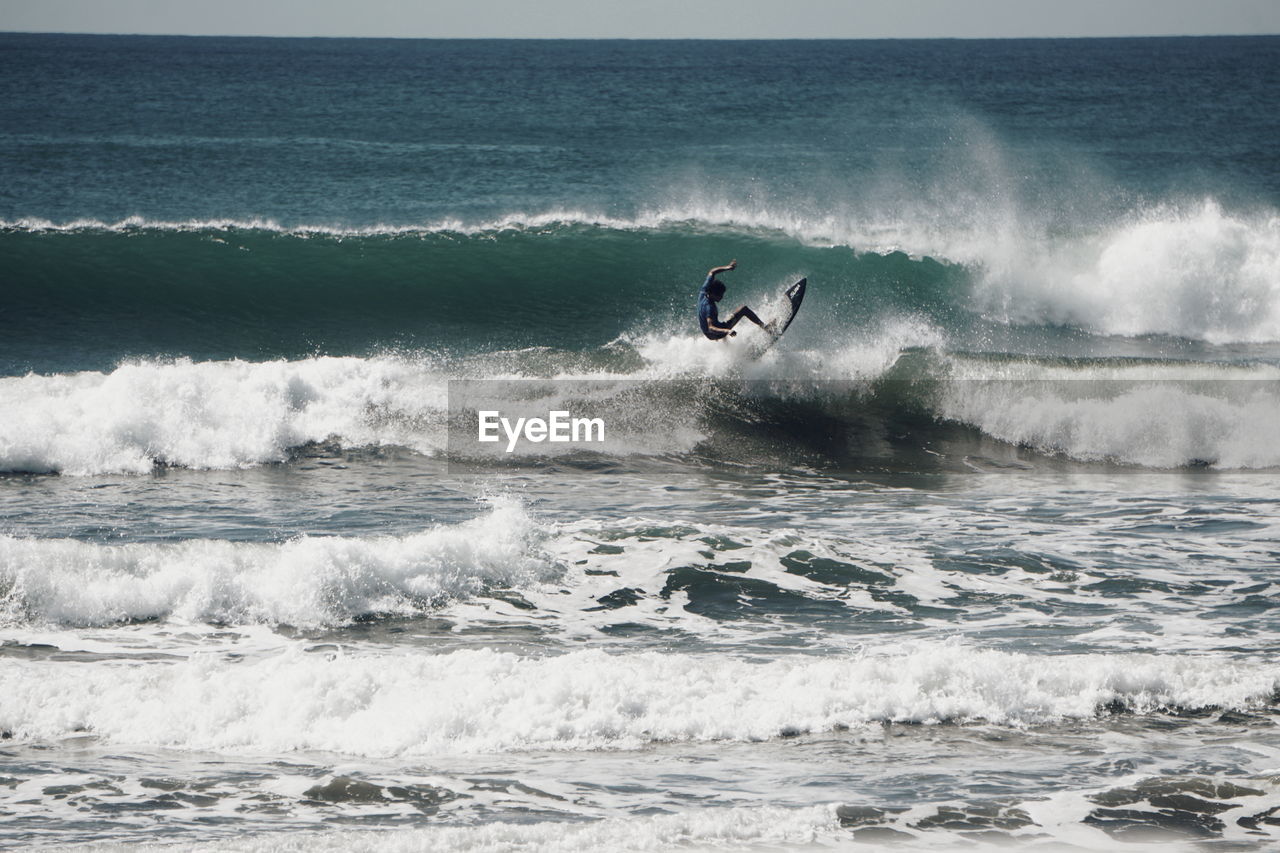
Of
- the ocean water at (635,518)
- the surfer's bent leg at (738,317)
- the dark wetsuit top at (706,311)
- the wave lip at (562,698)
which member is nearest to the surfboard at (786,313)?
the ocean water at (635,518)

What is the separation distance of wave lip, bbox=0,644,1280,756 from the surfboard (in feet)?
25.6

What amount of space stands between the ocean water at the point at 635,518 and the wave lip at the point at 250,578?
4 cm

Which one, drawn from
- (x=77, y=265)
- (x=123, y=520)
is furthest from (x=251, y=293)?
(x=123, y=520)

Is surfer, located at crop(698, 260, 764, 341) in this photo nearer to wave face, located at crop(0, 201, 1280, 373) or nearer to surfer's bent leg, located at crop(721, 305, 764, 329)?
surfer's bent leg, located at crop(721, 305, 764, 329)

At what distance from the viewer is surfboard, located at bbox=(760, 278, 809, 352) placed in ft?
50.9

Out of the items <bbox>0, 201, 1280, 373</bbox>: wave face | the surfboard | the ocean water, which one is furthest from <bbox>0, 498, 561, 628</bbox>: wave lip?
<bbox>0, 201, 1280, 373</bbox>: wave face

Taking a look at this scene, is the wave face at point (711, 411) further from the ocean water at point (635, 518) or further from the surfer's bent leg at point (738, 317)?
the surfer's bent leg at point (738, 317)

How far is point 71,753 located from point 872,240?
1795 cm

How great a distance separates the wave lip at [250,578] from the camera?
948 centimetres

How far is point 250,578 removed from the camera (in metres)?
9.80

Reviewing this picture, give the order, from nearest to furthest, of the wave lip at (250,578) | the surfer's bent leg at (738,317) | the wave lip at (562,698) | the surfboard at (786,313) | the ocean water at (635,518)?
1. the ocean water at (635,518)
2. the wave lip at (562,698)
3. the wave lip at (250,578)
4. the surfer's bent leg at (738,317)
5. the surfboard at (786,313)

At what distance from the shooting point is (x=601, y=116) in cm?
5031

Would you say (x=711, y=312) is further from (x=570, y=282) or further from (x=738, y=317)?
(x=570, y=282)

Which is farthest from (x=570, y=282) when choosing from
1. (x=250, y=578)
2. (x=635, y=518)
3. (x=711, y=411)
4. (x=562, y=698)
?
(x=562, y=698)
